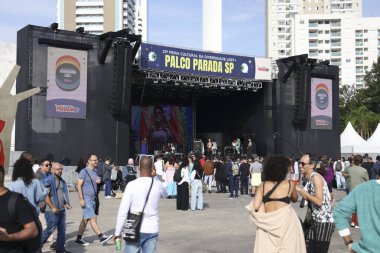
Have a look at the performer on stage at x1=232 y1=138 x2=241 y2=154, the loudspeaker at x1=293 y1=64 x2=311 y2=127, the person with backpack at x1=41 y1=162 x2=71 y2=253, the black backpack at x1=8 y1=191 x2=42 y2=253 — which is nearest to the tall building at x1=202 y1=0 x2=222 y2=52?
the performer on stage at x1=232 y1=138 x2=241 y2=154

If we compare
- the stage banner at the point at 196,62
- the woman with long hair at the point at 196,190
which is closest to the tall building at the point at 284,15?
the stage banner at the point at 196,62

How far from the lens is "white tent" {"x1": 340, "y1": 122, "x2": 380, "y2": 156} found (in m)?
32.8

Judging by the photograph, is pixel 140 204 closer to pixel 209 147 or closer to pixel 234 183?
pixel 234 183

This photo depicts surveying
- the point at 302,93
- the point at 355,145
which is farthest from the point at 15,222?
the point at 355,145

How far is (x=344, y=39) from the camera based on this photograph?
11238cm

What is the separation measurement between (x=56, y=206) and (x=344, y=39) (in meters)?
112

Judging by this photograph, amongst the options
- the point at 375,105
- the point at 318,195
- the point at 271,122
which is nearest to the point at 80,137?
the point at 271,122

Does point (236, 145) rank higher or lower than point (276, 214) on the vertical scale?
lower

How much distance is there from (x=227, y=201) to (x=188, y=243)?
8.05 meters

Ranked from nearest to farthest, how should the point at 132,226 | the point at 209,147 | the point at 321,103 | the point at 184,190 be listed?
the point at 132,226
the point at 184,190
the point at 321,103
the point at 209,147

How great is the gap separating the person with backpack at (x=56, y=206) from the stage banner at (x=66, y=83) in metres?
15.1

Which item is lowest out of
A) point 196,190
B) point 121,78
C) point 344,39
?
point 196,190

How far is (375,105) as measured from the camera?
58.1 meters

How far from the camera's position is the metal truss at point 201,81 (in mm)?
26062
